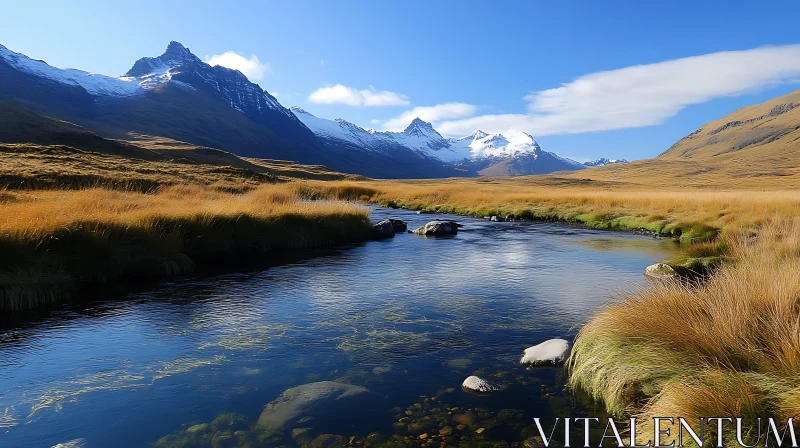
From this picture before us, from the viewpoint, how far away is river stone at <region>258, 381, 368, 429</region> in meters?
7.55

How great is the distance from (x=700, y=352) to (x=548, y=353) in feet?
9.65

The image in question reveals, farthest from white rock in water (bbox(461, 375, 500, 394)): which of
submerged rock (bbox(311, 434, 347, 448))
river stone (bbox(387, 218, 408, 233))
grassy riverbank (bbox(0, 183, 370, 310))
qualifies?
river stone (bbox(387, 218, 408, 233))

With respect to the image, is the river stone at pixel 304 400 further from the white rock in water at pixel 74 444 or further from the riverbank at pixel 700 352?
the riverbank at pixel 700 352

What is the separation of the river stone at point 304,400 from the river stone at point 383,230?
69.9 ft

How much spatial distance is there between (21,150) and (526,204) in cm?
6188

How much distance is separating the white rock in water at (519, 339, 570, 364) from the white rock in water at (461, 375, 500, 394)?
1.40 metres

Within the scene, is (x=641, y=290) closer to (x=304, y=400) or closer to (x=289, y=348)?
(x=304, y=400)

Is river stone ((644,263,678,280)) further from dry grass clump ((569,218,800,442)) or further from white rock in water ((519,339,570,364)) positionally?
white rock in water ((519,339,570,364))

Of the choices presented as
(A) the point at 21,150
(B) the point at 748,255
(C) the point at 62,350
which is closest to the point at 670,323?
(B) the point at 748,255

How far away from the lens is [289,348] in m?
10.6

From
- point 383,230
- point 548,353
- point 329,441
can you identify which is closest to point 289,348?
point 329,441

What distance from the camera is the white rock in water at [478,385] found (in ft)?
27.4

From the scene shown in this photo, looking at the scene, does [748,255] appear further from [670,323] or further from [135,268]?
[135,268]

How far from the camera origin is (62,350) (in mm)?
10211
